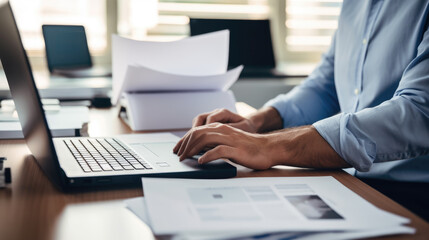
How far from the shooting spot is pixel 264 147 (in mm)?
775

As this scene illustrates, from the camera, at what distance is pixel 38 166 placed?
0.78 meters

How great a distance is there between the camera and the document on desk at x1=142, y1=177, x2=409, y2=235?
49 cm

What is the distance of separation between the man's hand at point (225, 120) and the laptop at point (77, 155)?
16 cm

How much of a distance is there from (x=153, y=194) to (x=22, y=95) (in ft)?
0.96

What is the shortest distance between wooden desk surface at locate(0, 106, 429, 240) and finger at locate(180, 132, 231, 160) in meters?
0.06

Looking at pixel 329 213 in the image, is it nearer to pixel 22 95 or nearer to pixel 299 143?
pixel 299 143

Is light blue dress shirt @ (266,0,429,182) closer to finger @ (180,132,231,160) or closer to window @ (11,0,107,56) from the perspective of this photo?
finger @ (180,132,231,160)

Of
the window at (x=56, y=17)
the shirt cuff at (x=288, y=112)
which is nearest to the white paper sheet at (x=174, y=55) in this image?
the shirt cuff at (x=288, y=112)

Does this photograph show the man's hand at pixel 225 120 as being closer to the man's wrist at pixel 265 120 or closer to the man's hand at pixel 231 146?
the man's wrist at pixel 265 120

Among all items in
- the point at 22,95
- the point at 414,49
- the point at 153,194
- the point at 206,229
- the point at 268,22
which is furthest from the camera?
the point at 268,22

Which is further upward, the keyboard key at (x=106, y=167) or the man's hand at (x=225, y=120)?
the keyboard key at (x=106, y=167)

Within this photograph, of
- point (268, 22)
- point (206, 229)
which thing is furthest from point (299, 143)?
point (268, 22)

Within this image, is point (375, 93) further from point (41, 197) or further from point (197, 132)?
point (41, 197)

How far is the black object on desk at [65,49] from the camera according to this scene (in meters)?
1.85
